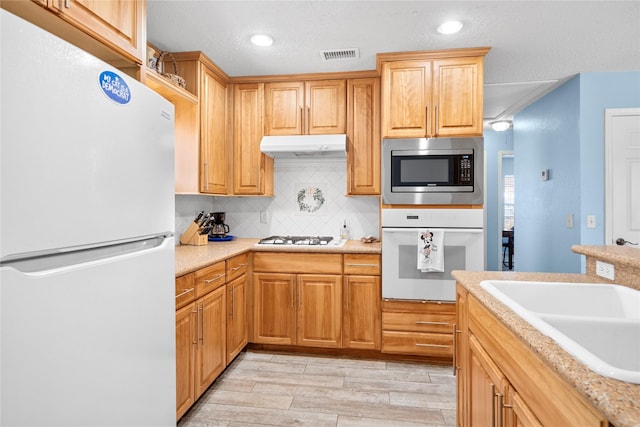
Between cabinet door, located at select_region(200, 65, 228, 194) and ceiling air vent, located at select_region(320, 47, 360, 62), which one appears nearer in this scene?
ceiling air vent, located at select_region(320, 47, 360, 62)

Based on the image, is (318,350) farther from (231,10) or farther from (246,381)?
(231,10)

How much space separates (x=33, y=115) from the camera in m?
0.78

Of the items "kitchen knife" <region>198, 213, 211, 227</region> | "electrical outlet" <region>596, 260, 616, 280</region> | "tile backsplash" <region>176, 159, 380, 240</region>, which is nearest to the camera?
"electrical outlet" <region>596, 260, 616, 280</region>

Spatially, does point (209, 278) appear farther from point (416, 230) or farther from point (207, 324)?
point (416, 230)

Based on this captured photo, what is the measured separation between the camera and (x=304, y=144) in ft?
9.70

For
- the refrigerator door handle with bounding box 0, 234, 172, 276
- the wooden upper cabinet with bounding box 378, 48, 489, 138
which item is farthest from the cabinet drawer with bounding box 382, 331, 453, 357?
the refrigerator door handle with bounding box 0, 234, 172, 276

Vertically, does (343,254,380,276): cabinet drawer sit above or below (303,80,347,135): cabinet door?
below

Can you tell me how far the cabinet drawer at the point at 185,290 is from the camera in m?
1.78

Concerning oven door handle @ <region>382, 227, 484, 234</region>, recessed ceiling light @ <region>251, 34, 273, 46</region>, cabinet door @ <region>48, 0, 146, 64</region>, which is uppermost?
recessed ceiling light @ <region>251, 34, 273, 46</region>

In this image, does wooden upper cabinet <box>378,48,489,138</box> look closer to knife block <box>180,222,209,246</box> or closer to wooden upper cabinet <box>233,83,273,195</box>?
wooden upper cabinet <box>233,83,273,195</box>

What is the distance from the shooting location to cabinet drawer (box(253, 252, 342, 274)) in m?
2.80

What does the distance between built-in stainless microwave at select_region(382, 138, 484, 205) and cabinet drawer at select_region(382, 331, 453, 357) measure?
104 centimetres

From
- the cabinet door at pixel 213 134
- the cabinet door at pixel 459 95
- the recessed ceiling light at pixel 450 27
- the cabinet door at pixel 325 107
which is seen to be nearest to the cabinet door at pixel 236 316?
the cabinet door at pixel 213 134

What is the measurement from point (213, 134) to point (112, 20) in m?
1.54
